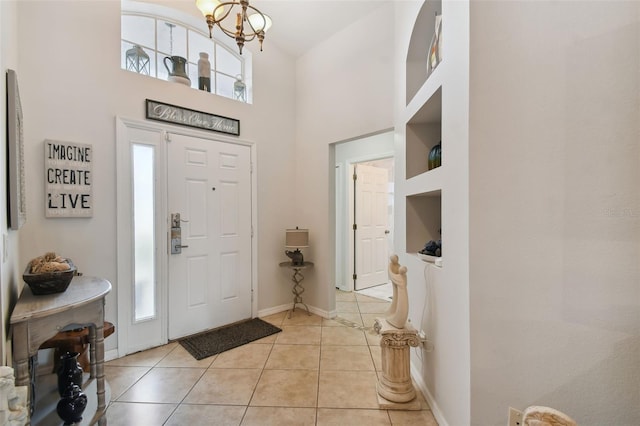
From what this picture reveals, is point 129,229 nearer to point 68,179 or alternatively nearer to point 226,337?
point 68,179

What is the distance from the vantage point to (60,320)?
51.9 inches

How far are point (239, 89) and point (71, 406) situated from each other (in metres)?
3.24

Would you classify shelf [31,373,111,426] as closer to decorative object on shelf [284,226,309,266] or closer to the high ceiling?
decorative object on shelf [284,226,309,266]

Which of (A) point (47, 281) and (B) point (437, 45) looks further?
(B) point (437, 45)

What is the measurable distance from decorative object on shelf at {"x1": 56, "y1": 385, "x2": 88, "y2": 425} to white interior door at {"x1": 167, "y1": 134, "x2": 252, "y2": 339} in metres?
1.20

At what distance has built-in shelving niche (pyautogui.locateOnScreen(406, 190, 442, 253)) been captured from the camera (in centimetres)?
226

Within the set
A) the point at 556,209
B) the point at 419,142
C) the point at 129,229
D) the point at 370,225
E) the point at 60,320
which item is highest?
the point at 419,142

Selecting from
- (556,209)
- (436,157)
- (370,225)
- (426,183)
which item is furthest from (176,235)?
(370,225)

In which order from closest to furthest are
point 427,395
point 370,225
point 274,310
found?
point 427,395 → point 274,310 → point 370,225

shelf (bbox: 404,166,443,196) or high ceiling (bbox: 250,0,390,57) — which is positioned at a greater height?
high ceiling (bbox: 250,0,390,57)

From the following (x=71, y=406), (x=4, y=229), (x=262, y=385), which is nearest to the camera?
(x=4, y=229)

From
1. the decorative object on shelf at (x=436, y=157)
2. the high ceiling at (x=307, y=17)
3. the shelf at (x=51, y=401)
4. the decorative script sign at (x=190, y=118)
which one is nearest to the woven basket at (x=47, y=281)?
the shelf at (x=51, y=401)

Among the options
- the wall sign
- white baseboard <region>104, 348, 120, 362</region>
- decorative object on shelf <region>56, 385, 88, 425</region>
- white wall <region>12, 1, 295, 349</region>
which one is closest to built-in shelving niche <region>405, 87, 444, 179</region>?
white wall <region>12, 1, 295, 349</region>

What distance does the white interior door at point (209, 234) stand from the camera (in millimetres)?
2770
